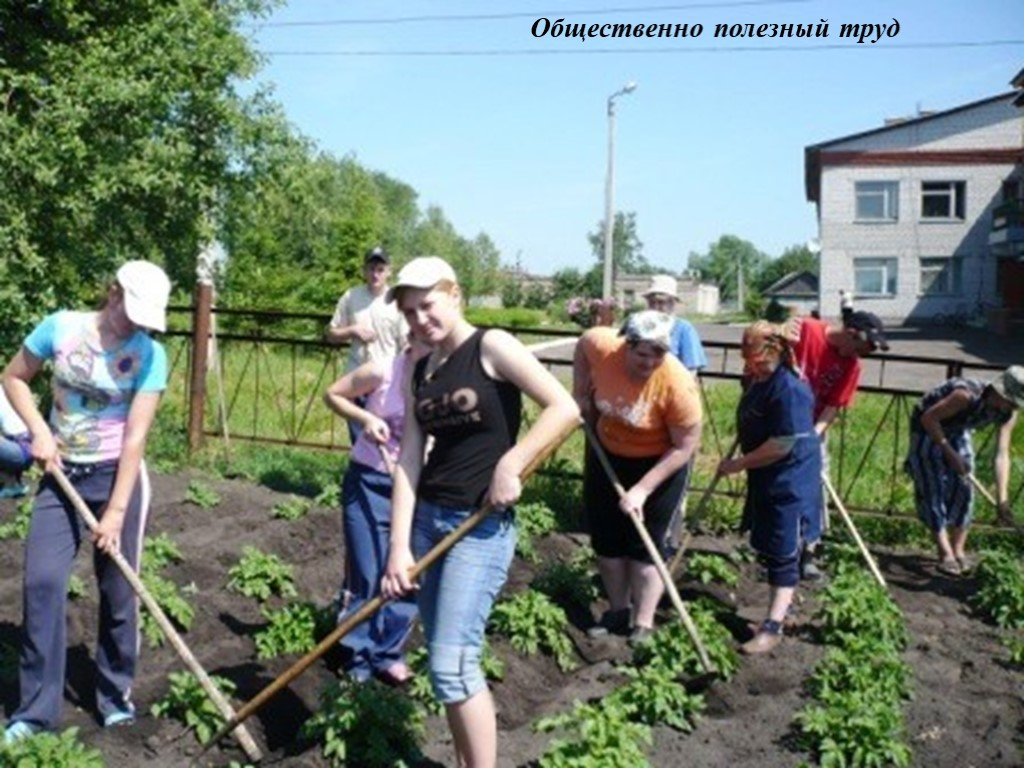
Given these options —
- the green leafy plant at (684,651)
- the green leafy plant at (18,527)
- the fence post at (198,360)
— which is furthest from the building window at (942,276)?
the green leafy plant at (18,527)

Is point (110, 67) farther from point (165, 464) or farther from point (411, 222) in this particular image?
point (411, 222)

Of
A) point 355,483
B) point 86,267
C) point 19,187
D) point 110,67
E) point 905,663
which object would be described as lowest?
point 905,663

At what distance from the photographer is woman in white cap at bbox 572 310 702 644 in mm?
4820

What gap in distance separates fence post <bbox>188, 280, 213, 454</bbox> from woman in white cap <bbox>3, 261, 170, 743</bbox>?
197 inches

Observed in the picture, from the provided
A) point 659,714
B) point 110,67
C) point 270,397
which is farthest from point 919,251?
point 659,714

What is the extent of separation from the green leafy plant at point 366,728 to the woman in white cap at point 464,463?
0.39 meters

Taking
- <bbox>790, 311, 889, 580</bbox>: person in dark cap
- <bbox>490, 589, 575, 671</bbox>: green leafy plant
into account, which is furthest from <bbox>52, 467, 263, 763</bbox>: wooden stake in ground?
<bbox>790, 311, 889, 580</bbox>: person in dark cap

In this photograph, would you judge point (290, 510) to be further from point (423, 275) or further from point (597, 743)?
point (423, 275)

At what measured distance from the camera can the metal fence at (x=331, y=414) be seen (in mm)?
8016

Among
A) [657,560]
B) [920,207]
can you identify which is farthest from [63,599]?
[920,207]

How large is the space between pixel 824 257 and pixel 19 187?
103 feet

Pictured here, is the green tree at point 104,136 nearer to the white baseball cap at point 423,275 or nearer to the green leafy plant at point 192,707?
the green leafy plant at point 192,707

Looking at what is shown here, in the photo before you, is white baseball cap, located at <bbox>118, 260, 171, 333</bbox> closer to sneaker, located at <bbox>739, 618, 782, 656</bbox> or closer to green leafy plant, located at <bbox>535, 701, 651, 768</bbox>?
green leafy plant, located at <bbox>535, 701, 651, 768</bbox>

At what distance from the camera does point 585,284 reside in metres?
52.8
